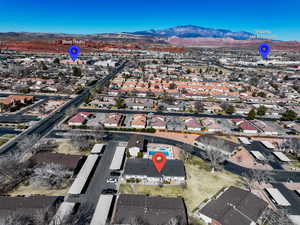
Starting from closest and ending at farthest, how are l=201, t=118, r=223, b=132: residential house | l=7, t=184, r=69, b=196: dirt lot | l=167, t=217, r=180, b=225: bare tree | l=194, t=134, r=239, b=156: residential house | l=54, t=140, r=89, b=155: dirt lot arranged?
l=167, t=217, r=180, b=225: bare tree
l=7, t=184, r=69, b=196: dirt lot
l=54, t=140, r=89, b=155: dirt lot
l=194, t=134, r=239, b=156: residential house
l=201, t=118, r=223, b=132: residential house

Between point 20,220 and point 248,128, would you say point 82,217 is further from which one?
point 248,128

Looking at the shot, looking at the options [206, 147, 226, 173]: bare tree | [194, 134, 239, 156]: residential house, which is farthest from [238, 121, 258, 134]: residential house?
[206, 147, 226, 173]: bare tree

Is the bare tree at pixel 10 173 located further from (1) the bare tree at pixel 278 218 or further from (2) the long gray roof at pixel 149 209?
(1) the bare tree at pixel 278 218

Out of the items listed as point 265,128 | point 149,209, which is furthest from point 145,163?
point 265,128

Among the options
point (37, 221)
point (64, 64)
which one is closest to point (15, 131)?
point (37, 221)

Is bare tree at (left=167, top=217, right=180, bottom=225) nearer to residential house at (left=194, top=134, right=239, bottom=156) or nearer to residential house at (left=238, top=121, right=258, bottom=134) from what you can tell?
residential house at (left=194, top=134, right=239, bottom=156)

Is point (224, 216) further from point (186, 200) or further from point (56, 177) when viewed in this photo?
point (56, 177)
